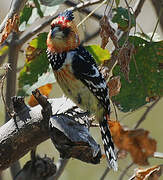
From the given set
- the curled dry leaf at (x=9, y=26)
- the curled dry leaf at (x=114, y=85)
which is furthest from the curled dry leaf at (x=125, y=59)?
the curled dry leaf at (x=9, y=26)

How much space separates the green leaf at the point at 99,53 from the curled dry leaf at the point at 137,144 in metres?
0.83

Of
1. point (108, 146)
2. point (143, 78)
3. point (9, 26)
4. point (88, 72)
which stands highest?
point (9, 26)

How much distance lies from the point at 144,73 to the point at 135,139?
1.11 m

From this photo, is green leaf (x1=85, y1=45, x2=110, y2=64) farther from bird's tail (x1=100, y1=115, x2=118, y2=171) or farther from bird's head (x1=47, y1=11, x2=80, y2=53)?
bird's tail (x1=100, y1=115, x2=118, y2=171)

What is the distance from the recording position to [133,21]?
9.86 feet

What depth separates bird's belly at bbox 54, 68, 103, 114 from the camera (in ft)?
11.2

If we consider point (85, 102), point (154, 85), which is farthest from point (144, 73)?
point (85, 102)

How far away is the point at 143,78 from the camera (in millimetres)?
3354

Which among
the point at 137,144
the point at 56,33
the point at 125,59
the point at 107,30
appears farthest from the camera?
the point at 56,33

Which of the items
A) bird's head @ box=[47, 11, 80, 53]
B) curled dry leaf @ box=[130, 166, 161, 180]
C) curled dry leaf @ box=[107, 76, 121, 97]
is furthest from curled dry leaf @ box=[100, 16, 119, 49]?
curled dry leaf @ box=[130, 166, 161, 180]

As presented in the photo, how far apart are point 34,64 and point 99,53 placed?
1.31ft

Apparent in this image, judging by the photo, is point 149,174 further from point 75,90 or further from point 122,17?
point 122,17

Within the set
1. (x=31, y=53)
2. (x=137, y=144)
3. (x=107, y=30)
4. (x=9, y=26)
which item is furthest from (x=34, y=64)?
(x=137, y=144)

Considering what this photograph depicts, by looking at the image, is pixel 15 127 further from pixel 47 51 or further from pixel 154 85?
pixel 154 85
